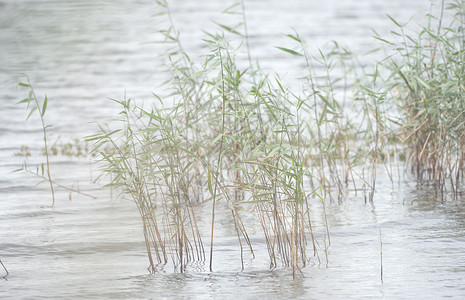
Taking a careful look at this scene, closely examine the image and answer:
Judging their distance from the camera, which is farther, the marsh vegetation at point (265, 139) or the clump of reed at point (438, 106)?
the clump of reed at point (438, 106)

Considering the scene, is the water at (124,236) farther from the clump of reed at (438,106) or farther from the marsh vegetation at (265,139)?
the clump of reed at (438,106)

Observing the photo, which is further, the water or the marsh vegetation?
the marsh vegetation

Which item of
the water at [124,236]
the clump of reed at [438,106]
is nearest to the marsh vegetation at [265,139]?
the clump of reed at [438,106]

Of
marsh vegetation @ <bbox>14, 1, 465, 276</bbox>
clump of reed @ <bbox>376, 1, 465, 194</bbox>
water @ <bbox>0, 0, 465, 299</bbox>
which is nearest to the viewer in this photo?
water @ <bbox>0, 0, 465, 299</bbox>

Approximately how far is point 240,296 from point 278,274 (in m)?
0.54

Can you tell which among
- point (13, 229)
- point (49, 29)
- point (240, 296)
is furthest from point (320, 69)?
point (49, 29)

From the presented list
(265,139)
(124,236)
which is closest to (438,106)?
(265,139)

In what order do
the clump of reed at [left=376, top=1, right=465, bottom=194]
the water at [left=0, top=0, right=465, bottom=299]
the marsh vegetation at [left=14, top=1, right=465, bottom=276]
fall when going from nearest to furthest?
1. the water at [left=0, top=0, right=465, bottom=299]
2. the marsh vegetation at [left=14, top=1, right=465, bottom=276]
3. the clump of reed at [left=376, top=1, right=465, bottom=194]

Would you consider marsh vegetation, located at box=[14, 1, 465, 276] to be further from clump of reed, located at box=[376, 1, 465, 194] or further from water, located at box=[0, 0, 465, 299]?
water, located at box=[0, 0, 465, 299]

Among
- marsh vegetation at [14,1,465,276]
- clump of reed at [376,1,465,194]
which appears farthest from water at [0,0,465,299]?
clump of reed at [376,1,465,194]

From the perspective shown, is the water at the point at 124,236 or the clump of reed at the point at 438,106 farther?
the clump of reed at the point at 438,106

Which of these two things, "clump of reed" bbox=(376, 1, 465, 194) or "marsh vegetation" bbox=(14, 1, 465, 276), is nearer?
"marsh vegetation" bbox=(14, 1, 465, 276)

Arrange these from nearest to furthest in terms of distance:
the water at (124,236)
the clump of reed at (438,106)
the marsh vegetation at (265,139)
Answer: the water at (124,236) < the marsh vegetation at (265,139) < the clump of reed at (438,106)

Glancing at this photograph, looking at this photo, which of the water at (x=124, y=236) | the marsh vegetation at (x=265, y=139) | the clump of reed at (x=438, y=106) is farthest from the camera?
the clump of reed at (x=438, y=106)
